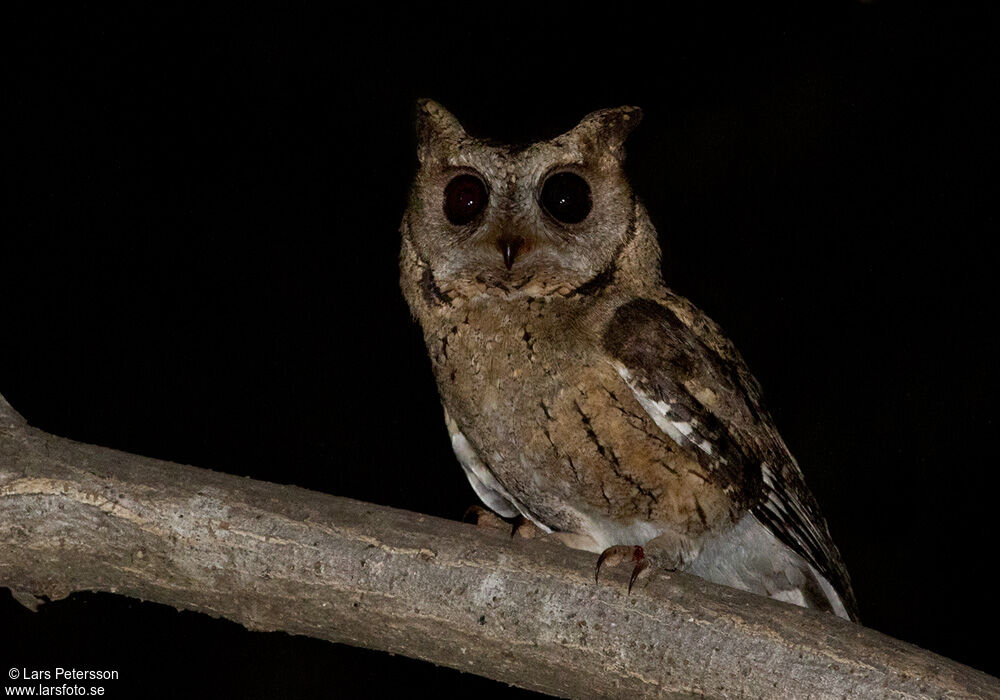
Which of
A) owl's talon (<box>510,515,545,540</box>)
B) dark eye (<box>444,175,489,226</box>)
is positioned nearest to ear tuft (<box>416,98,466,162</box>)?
dark eye (<box>444,175,489,226</box>)

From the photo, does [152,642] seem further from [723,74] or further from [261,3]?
[723,74]

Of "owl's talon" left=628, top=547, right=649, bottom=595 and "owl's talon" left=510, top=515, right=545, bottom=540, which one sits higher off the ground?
"owl's talon" left=510, top=515, right=545, bottom=540

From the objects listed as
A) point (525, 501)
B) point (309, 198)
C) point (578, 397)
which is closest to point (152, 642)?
point (309, 198)

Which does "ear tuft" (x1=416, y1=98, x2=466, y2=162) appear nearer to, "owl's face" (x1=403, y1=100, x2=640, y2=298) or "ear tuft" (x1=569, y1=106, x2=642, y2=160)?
"owl's face" (x1=403, y1=100, x2=640, y2=298)

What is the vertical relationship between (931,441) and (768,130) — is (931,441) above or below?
below

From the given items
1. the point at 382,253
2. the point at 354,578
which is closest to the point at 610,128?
the point at 354,578
